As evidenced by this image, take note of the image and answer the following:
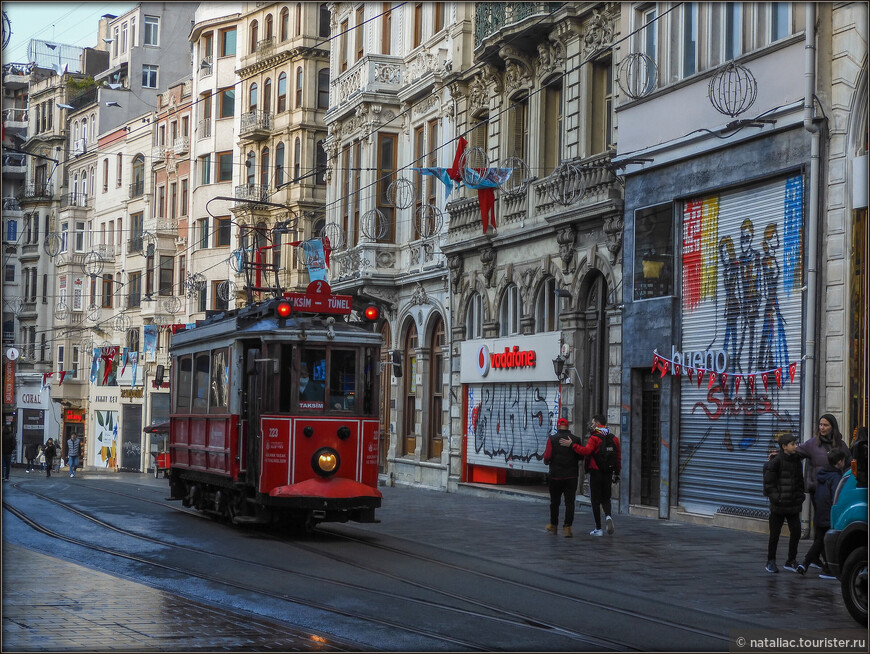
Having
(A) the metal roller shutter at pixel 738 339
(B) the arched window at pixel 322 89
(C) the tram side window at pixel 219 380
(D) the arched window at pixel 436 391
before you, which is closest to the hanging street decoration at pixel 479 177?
(A) the metal roller shutter at pixel 738 339

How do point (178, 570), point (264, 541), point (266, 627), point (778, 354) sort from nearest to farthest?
point (266, 627)
point (178, 570)
point (264, 541)
point (778, 354)

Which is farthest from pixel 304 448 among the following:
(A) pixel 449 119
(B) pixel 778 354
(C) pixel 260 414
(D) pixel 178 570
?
(A) pixel 449 119

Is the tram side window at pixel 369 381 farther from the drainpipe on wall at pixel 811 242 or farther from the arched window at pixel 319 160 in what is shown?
the arched window at pixel 319 160

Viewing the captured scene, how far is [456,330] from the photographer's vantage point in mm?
33188

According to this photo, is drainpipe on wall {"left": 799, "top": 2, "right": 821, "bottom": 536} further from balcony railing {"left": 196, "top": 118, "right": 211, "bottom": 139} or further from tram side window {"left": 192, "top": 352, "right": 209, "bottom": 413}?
balcony railing {"left": 196, "top": 118, "right": 211, "bottom": 139}

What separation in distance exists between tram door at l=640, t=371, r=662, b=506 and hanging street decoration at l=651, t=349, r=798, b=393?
0.66 meters

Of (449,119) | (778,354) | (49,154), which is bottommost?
(778,354)

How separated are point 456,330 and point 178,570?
18.7 meters

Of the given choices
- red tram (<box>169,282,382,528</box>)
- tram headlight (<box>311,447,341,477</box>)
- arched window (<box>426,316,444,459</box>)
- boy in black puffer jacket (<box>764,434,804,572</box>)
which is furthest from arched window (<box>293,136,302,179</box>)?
boy in black puffer jacket (<box>764,434,804,572</box>)

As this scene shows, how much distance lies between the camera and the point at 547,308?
2880cm

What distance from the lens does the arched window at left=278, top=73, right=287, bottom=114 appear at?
52228 millimetres

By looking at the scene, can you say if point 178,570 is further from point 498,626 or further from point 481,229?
point 481,229

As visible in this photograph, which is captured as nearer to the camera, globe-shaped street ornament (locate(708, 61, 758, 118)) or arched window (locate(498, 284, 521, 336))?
globe-shaped street ornament (locate(708, 61, 758, 118))

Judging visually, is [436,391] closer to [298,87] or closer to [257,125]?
[298,87]
